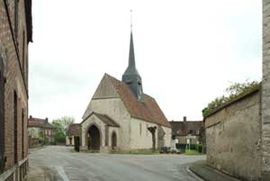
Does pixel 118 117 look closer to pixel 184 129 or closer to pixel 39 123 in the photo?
pixel 184 129

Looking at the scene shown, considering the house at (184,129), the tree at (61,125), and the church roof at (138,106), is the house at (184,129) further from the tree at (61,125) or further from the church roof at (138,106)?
the tree at (61,125)

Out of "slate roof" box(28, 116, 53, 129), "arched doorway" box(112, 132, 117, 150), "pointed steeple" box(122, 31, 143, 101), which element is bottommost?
"arched doorway" box(112, 132, 117, 150)

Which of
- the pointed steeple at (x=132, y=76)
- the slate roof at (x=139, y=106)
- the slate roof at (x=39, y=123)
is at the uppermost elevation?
the pointed steeple at (x=132, y=76)

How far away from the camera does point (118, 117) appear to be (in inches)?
2719

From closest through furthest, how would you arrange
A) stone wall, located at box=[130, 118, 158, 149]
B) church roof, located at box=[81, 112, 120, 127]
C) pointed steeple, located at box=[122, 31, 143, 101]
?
1. church roof, located at box=[81, 112, 120, 127]
2. stone wall, located at box=[130, 118, 158, 149]
3. pointed steeple, located at box=[122, 31, 143, 101]

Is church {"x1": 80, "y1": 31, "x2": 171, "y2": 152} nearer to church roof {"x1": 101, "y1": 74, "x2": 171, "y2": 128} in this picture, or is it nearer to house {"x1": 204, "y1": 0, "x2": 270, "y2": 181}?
church roof {"x1": 101, "y1": 74, "x2": 171, "y2": 128}

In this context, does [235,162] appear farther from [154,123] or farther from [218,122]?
[154,123]

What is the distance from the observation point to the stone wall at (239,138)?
664 inches

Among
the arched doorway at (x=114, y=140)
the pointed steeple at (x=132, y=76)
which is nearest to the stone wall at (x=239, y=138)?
the arched doorway at (x=114, y=140)

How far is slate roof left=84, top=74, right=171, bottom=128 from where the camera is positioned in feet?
230

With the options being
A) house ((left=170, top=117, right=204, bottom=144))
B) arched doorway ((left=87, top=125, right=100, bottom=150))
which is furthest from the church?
house ((left=170, top=117, right=204, bottom=144))

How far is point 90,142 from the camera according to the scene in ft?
217

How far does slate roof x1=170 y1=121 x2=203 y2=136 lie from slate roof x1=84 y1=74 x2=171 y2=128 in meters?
25.1

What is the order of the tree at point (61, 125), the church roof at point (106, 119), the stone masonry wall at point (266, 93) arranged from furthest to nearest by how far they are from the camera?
the tree at point (61, 125), the church roof at point (106, 119), the stone masonry wall at point (266, 93)
